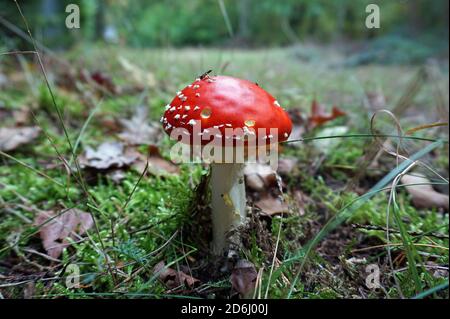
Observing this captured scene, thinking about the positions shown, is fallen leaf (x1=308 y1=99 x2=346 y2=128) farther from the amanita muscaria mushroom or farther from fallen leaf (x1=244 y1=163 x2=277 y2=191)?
→ the amanita muscaria mushroom

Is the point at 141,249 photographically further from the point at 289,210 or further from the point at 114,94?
the point at 114,94

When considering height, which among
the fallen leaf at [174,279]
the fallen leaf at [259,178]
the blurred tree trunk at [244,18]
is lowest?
the fallen leaf at [174,279]

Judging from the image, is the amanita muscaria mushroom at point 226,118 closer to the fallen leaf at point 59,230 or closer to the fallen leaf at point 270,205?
the fallen leaf at point 270,205

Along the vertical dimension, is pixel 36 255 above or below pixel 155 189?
below

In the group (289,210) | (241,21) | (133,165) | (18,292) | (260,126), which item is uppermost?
(241,21)

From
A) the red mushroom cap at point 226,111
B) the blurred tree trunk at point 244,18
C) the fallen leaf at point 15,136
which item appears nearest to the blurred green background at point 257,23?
the blurred tree trunk at point 244,18

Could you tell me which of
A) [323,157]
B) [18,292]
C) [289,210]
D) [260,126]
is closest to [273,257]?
[289,210]

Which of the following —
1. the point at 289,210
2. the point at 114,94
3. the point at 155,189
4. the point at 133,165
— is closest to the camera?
the point at 289,210
